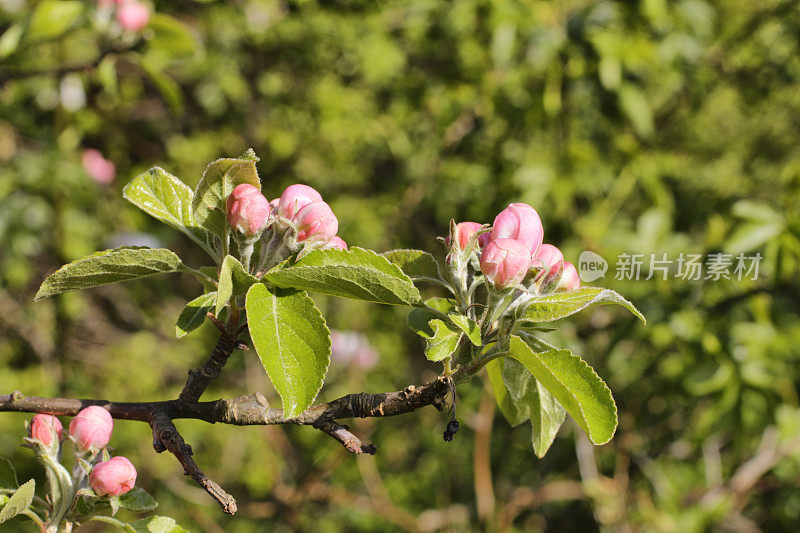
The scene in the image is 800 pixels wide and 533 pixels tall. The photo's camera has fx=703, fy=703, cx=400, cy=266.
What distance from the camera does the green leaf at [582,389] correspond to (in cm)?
65

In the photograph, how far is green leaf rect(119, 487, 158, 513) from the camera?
0.79 meters

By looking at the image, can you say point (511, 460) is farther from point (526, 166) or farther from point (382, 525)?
point (526, 166)

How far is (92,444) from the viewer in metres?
0.79

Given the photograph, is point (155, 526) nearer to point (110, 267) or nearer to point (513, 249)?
point (110, 267)

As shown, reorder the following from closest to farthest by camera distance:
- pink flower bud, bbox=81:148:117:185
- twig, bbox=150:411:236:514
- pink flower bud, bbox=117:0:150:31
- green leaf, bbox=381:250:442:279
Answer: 1. twig, bbox=150:411:236:514
2. green leaf, bbox=381:250:442:279
3. pink flower bud, bbox=117:0:150:31
4. pink flower bud, bbox=81:148:117:185

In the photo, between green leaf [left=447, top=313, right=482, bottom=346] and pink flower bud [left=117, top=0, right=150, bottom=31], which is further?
pink flower bud [left=117, top=0, right=150, bottom=31]

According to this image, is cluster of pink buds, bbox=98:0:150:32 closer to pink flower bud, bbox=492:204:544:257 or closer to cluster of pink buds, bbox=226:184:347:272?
cluster of pink buds, bbox=226:184:347:272

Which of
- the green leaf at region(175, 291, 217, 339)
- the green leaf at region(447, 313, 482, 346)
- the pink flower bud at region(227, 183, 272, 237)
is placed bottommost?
→ the green leaf at region(447, 313, 482, 346)

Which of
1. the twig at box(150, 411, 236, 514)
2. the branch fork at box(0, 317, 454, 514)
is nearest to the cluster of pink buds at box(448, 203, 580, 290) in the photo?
the branch fork at box(0, 317, 454, 514)

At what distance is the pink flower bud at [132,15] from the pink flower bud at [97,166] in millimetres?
980

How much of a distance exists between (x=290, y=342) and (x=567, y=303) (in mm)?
271

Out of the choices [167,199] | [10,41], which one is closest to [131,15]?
[10,41]

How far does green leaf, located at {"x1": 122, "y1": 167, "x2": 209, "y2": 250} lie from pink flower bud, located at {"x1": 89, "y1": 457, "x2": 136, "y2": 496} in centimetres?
25

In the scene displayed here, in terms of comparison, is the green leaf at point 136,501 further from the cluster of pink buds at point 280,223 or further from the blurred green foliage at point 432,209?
the blurred green foliage at point 432,209
